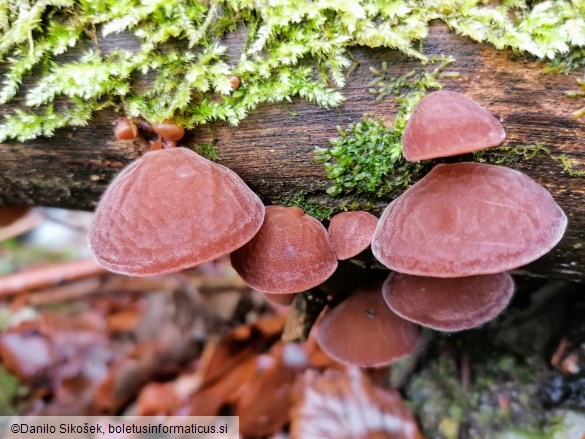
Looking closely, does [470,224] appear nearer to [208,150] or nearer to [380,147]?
[380,147]

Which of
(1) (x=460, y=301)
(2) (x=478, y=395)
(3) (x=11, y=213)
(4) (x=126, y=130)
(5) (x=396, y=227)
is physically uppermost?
(4) (x=126, y=130)

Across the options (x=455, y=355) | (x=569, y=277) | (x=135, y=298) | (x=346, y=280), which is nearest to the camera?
(x=569, y=277)

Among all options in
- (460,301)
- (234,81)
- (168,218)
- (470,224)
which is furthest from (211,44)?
(460,301)

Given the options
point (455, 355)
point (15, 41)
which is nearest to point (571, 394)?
point (455, 355)

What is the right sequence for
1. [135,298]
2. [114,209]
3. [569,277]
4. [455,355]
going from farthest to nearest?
[135,298] → [455,355] → [569,277] → [114,209]

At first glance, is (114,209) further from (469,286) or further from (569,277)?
(569,277)

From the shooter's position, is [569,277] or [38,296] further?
[38,296]

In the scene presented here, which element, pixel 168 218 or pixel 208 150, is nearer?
pixel 168 218

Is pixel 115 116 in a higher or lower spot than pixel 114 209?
higher

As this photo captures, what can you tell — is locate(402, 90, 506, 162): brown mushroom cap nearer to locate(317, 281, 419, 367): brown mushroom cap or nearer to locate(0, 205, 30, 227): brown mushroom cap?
locate(317, 281, 419, 367): brown mushroom cap
